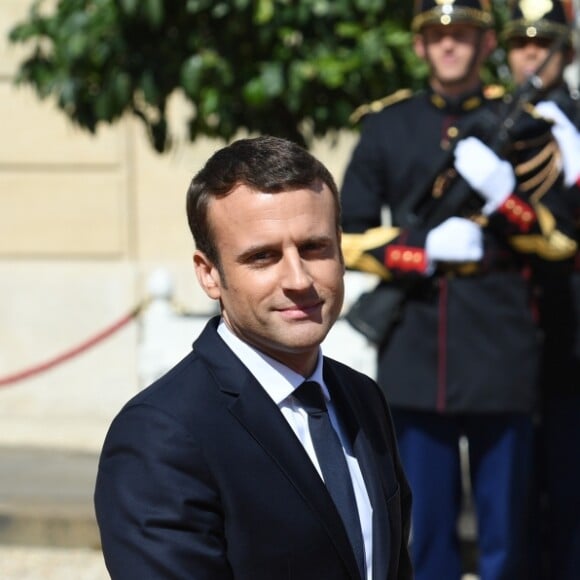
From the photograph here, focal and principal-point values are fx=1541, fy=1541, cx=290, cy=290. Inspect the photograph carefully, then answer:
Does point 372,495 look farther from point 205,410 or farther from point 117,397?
point 117,397

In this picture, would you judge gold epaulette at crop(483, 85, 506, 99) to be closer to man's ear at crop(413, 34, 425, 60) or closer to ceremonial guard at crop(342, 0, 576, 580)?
ceremonial guard at crop(342, 0, 576, 580)

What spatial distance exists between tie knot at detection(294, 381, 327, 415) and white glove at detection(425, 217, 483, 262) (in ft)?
7.18

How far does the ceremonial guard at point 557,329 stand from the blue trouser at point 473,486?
0.30 metres

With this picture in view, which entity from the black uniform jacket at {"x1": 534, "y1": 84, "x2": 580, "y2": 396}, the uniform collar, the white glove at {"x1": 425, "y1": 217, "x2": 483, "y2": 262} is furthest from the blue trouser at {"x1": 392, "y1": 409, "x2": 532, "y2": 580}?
the uniform collar

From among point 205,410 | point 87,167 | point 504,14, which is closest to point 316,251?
point 205,410

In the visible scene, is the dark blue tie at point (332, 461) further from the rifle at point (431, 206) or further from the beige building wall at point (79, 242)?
the beige building wall at point (79, 242)

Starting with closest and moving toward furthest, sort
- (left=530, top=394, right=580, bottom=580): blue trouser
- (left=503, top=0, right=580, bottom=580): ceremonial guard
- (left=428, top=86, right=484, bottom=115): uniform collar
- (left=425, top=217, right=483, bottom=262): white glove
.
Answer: (left=425, top=217, right=483, bottom=262): white glove → (left=428, top=86, right=484, bottom=115): uniform collar → (left=503, top=0, right=580, bottom=580): ceremonial guard → (left=530, top=394, right=580, bottom=580): blue trouser

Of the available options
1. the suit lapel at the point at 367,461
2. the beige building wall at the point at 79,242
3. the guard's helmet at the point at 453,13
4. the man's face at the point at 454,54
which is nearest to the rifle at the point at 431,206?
the man's face at the point at 454,54

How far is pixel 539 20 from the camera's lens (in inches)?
193


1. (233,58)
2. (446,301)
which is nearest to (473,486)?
(446,301)

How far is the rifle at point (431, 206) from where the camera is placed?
4504 millimetres

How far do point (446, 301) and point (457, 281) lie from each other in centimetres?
7

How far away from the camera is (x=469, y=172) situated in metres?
4.43

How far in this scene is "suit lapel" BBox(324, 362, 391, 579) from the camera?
7.29 ft
